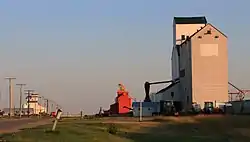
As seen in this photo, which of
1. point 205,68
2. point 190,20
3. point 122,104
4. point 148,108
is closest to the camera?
point 205,68

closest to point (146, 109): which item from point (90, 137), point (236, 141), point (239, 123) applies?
point (239, 123)

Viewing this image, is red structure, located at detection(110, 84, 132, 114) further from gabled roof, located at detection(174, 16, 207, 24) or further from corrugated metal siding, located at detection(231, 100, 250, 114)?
corrugated metal siding, located at detection(231, 100, 250, 114)

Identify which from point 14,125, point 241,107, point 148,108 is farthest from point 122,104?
point 14,125

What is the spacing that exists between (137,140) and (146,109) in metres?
76.6

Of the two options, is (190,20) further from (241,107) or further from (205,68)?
(241,107)

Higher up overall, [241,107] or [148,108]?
[241,107]

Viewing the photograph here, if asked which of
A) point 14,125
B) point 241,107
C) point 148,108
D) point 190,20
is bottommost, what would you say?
point 14,125

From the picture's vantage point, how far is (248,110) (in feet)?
302

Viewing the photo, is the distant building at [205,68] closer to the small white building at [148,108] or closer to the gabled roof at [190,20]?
the small white building at [148,108]

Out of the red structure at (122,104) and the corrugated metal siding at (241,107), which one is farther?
the red structure at (122,104)

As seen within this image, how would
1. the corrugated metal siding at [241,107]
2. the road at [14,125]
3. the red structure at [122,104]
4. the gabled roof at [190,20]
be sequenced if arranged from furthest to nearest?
→ 1. the red structure at [122,104]
2. the gabled roof at [190,20]
3. the corrugated metal siding at [241,107]
4. the road at [14,125]

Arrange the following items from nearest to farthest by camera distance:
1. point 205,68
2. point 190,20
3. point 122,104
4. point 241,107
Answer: point 241,107
point 205,68
point 190,20
point 122,104

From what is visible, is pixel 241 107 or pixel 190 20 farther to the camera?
pixel 190 20

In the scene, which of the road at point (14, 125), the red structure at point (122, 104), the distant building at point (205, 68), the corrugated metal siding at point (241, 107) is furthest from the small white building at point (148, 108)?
the road at point (14, 125)
